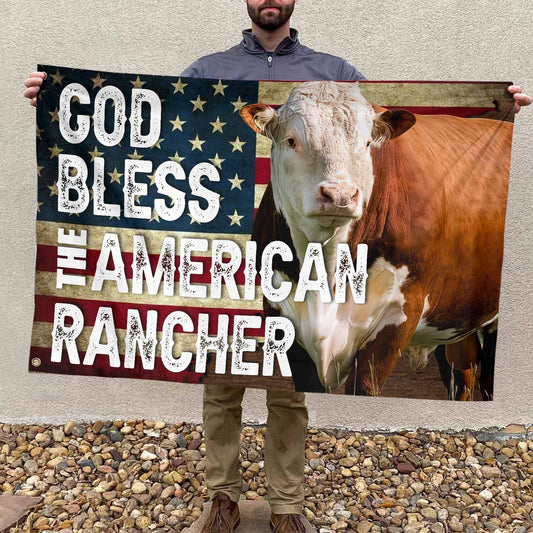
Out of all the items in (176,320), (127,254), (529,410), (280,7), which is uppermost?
(280,7)

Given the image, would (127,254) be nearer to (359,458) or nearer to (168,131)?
(168,131)

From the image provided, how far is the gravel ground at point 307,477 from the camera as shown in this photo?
242 centimetres

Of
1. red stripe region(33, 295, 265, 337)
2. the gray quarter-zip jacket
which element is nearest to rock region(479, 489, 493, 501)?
red stripe region(33, 295, 265, 337)

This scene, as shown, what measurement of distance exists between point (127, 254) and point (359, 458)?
169 centimetres

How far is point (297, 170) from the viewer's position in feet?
6.51

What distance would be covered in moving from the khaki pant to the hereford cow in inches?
9.0

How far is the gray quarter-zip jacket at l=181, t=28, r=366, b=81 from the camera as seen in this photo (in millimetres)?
2125

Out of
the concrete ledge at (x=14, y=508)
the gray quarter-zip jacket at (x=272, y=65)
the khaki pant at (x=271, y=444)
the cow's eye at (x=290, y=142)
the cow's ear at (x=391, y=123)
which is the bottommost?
the concrete ledge at (x=14, y=508)

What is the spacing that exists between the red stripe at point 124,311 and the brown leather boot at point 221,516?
2.24ft

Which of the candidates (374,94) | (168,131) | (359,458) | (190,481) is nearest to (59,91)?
(168,131)

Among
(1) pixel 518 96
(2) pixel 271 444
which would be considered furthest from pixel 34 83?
(1) pixel 518 96

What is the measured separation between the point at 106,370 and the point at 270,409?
0.66 meters

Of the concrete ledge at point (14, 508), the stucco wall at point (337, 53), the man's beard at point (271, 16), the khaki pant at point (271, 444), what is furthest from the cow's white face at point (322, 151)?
the concrete ledge at point (14, 508)

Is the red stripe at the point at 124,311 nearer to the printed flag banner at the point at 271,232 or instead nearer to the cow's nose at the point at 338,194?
the printed flag banner at the point at 271,232
